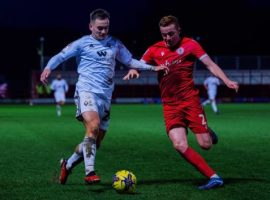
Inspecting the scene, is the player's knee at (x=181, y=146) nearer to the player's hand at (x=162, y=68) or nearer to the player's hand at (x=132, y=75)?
the player's hand at (x=162, y=68)

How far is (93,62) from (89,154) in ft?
4.42

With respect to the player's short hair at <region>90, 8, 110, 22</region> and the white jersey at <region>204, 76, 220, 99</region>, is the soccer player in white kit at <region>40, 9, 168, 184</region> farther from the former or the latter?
the white jersey at <region>204, 76, 220, 99</region>

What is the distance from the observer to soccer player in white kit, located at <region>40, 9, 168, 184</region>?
8.09 meters

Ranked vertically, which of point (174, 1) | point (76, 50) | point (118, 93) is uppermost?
point (174, 1)

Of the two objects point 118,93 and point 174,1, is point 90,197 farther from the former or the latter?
point 174,1

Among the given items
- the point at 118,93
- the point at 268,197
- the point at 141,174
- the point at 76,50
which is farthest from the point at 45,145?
the point at 118,93

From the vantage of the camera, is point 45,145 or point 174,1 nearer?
point 45,145

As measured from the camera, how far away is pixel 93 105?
806cm

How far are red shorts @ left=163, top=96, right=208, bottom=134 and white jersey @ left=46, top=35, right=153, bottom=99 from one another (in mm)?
948

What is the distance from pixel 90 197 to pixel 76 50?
2194mm

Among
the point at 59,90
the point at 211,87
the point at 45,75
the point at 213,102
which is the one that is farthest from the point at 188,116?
the point at 211,87

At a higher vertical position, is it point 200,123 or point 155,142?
point 200,123

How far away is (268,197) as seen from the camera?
7.23 meters

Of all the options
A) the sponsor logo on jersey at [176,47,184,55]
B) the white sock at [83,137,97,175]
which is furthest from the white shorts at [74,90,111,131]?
the sponsor logo on jersey at [176,47,184,55]
